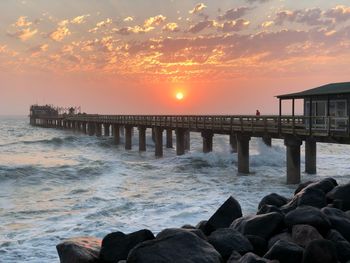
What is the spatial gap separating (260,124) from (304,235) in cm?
1757

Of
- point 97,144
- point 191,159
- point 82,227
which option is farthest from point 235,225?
point 97,144

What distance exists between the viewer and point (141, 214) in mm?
15188

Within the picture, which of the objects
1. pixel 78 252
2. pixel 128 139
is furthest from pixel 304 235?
pixel 128 139

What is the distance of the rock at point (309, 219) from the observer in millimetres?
8430

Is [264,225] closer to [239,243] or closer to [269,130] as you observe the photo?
[239,243]

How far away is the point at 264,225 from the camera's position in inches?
354

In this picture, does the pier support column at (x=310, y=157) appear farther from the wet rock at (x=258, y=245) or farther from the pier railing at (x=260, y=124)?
the wet rock at (x=258, y=245)

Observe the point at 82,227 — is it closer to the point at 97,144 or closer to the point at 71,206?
the point at 71,206

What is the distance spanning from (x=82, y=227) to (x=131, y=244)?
563 cm

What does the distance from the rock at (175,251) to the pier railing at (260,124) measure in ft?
45.9

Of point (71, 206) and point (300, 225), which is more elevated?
point (300, 225)

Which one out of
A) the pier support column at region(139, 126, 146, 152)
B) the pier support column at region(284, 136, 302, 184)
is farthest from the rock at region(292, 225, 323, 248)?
the pier support column at region(139, 126, 146, 152)

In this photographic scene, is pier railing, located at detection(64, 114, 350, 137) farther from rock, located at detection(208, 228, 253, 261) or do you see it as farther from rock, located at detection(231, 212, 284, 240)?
rock, located at detection(208, 228, 253, 261)

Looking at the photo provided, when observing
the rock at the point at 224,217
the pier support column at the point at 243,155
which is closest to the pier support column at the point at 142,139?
the pier support column at the point at 243,155
